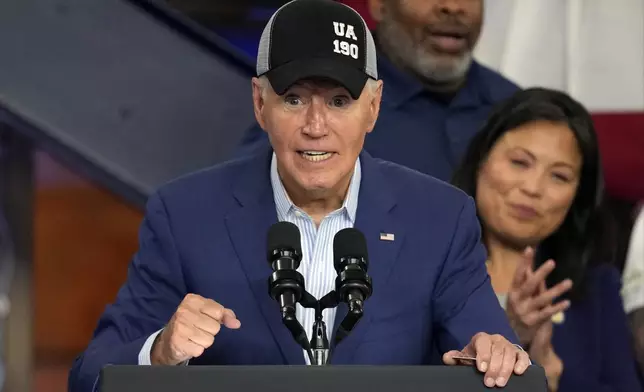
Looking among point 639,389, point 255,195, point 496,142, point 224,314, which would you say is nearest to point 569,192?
point 496,142

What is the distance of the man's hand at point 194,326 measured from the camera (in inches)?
65.9

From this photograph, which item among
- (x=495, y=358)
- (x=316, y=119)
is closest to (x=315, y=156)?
(x=316, y=119)

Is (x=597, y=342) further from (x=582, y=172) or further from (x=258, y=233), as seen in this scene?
(x=258, y=233)

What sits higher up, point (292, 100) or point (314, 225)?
point (292, 100)

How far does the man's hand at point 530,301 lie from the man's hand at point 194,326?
1.18m

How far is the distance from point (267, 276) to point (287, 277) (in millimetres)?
378

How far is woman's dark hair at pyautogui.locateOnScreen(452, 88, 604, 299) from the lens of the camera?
3.04 metres

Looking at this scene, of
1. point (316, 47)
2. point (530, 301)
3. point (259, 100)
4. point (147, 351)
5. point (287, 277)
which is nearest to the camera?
point (287, 277)

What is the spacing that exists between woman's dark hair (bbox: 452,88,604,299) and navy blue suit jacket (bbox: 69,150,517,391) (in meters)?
0.96

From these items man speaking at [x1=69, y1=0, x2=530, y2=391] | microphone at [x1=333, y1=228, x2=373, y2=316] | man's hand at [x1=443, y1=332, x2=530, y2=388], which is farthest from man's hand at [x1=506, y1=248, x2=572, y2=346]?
microphone at [x1=333, y1=228, x2=373, y2=316]

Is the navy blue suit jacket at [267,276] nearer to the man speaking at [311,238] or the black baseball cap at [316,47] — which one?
the man speaking at [311,238]

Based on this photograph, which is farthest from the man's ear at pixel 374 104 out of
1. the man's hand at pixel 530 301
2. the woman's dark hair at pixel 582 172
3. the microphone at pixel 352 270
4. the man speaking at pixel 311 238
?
the woman's dark hair at pixel 582 172

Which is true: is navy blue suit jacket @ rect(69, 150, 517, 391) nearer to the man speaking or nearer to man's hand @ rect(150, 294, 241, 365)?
the man speaking

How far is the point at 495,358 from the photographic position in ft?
5.43
